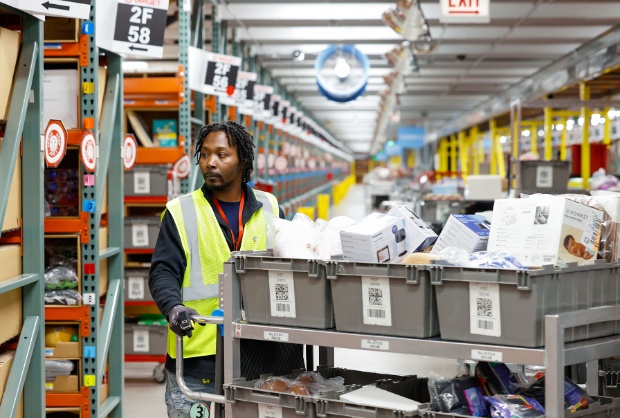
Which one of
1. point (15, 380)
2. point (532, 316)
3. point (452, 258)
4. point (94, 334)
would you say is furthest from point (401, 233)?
point (94, 334)

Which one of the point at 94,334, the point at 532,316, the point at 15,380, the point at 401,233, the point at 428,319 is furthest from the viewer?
the point at 94,334

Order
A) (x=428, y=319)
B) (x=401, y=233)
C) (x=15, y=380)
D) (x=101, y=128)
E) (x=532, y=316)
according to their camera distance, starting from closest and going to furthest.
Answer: (x=532, y=316) < (x=428, y=319) < (x=401, y=233) < (x=15, y=380) < (x=101, y=128)

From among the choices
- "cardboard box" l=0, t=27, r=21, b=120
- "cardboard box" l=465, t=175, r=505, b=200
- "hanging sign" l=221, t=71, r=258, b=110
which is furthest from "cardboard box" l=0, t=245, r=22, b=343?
"cardboard box" l=465, t=175, r=505, b=200

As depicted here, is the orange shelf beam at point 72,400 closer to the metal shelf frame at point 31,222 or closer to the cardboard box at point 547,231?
the metal shelf frame at point 31,222

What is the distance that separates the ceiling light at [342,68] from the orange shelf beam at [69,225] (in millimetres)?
8050

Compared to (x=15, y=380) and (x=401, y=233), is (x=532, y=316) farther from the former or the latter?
(x=15, y=380)

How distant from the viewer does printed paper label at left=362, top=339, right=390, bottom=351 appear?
292 cm

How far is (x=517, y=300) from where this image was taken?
2709mm

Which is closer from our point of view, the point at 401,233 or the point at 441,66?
the point at 401,233

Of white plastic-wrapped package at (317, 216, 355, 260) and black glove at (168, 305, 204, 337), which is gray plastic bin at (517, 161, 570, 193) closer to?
white plastic-wrapped package at (317, 216, 355, 260)

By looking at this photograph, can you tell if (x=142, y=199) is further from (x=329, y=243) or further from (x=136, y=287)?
(x=329, y=243)

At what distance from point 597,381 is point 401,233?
109 centimetres

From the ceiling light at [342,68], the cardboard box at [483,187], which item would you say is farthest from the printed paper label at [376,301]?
the ceiling light at [342,68]

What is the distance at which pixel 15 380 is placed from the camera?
3969mm
